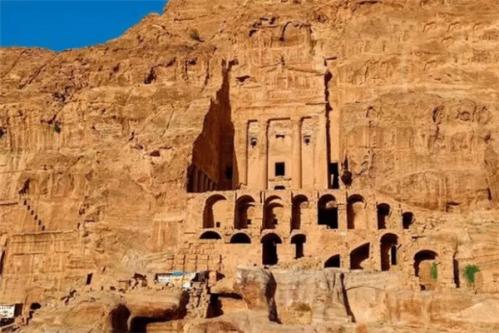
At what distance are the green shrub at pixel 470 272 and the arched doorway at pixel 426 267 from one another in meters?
1.71

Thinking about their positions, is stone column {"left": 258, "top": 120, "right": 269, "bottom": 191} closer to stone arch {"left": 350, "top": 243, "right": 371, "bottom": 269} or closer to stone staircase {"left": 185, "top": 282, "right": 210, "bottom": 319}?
stone arch {"left": 350, "top": 243, "right": 371, "bottom": 269}

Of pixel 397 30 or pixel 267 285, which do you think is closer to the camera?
pixel 267 285

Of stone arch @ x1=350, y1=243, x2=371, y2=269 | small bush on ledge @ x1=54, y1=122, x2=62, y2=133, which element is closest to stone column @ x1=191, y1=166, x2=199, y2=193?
stone arch @ x1=350, y1=243, x2=371, y2=269

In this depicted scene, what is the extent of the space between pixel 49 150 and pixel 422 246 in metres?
34.1

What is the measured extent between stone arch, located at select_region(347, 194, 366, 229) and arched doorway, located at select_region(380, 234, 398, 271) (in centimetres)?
323

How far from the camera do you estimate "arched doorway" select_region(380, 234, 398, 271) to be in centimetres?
4612

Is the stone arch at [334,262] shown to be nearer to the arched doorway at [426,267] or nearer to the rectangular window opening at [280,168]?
the arched doorway at [426,267]

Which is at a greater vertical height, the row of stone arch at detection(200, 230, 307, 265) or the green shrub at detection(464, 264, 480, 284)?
the row of stone arch at detection(200, 230, 307, 265)

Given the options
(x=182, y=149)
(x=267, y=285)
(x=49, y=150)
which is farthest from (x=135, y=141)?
(x=267, y=285)

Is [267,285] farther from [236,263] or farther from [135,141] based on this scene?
[135,141]

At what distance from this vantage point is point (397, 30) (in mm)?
60125

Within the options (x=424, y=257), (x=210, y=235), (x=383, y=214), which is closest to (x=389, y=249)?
(x=424, y=257)

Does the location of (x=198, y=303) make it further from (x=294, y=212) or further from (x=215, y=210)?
(x=294, y=212)

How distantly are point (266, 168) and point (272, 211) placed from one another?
27.8ft
